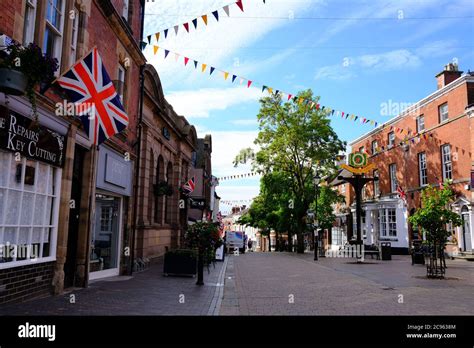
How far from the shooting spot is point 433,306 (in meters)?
8.18

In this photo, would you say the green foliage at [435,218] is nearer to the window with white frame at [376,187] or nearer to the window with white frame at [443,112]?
the window with white frame at [443,112]

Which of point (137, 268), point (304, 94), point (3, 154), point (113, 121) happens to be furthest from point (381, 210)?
point (3, 154)

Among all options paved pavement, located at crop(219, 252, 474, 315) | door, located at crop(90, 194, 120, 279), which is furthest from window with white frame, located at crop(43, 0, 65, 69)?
paved pavement, located at crop(219, 252, 474, 315)

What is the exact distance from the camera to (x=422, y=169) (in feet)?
97.4

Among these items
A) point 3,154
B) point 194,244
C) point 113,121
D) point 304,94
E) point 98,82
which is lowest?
point 194,244

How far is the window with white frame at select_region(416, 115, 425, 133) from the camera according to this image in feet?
97.8

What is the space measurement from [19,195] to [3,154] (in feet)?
2.97

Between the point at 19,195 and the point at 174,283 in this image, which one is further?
the point at 174,283

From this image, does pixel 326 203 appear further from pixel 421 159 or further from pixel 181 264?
pixel 181 264

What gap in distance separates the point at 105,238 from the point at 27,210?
198 inches

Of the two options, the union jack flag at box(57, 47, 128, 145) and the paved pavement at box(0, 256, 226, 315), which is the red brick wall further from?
the union jack flag at box(57, 47, 128, 145)

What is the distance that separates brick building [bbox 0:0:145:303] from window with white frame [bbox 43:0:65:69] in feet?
0.07
